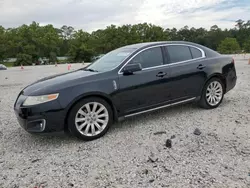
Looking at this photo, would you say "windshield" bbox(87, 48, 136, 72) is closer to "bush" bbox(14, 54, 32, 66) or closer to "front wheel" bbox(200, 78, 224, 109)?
"front wheel" bbox(200, 78, 224, 109)

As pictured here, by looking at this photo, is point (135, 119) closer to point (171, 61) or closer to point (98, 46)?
point (171, 61)

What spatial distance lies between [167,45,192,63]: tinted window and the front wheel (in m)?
0.76

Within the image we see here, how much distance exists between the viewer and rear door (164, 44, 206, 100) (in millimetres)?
4223

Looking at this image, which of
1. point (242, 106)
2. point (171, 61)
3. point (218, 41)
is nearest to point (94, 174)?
point (171, 61)

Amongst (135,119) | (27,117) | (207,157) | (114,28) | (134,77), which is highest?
(114,28)

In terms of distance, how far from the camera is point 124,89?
3707 mm

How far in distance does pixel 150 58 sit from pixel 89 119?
1616 mm

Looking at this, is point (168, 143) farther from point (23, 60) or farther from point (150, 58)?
point (23, 60)

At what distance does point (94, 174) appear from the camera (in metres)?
2.62

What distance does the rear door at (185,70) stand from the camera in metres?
4.22

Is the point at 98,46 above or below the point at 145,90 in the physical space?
above

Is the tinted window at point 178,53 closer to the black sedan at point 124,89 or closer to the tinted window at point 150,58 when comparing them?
the black sedan at point 124,89

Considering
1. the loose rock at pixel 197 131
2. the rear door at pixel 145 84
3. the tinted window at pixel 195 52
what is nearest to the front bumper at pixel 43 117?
the rear door at pixel 145 84

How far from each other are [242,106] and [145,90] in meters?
2.51
